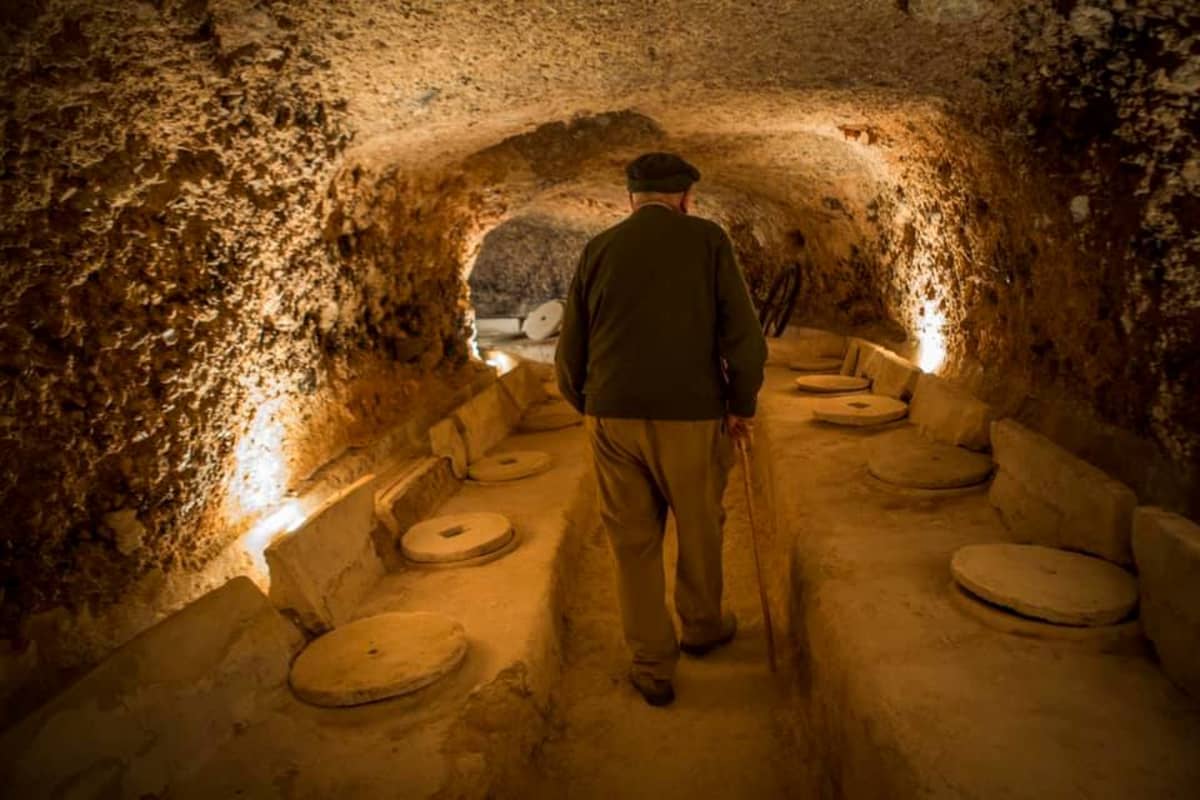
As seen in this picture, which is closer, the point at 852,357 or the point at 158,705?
the point at 158,705

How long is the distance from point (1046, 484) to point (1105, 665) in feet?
3.54

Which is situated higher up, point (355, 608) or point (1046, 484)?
point (1046, 484)

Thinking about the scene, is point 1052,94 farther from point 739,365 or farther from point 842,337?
point 842,337

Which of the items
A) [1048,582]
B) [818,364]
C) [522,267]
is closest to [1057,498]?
[1048,582]

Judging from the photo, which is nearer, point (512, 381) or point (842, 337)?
point (512, 381)

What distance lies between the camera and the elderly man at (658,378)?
113 inches

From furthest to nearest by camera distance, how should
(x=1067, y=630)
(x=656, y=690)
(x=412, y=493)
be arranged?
(x=412, y=493)
(x=656, y=690)
(x=1067, y=630)

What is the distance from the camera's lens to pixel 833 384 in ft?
23.1

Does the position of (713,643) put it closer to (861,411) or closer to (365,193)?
(861,411)

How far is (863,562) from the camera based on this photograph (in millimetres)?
3320

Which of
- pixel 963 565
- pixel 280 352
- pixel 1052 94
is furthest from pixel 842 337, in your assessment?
pixel 280 352

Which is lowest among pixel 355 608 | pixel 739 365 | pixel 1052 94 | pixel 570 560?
pixel 570 560

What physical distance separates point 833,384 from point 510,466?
342 centimetres

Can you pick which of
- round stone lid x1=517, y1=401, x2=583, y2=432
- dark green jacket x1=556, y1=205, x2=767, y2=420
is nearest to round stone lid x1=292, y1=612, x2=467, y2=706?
dark green jacket x1=556, y1=205, x2=767, y2=420
